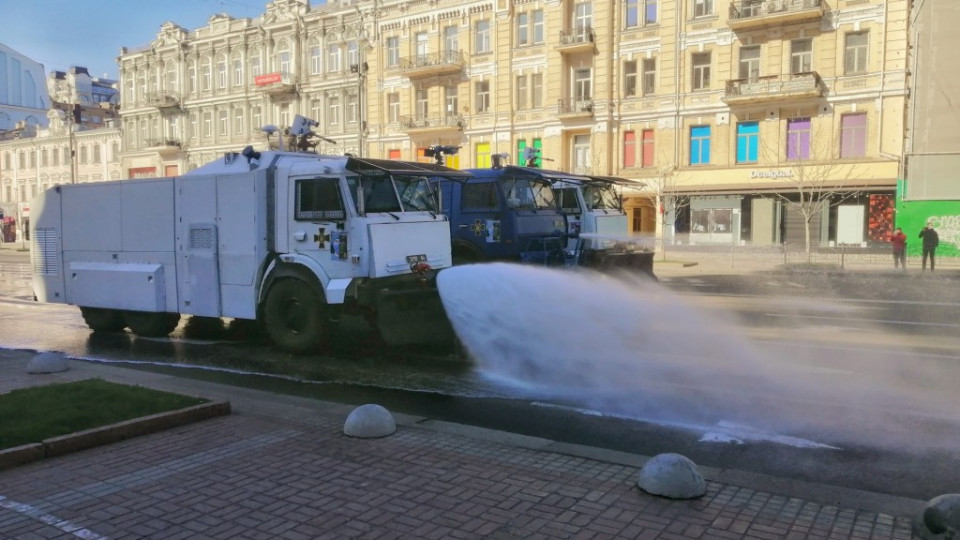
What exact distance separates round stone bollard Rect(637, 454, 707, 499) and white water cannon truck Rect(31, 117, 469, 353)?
555 cm

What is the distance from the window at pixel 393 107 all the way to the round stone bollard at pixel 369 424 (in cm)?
4093

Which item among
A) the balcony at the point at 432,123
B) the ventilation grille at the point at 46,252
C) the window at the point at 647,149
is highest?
the balcony at the point at 432,123

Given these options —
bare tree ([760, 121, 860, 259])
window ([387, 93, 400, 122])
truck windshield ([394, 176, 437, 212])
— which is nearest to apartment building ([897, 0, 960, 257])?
truck windshield ([394, 176, 437, 212])

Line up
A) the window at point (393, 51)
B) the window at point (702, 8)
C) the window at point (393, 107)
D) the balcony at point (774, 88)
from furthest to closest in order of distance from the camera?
the window at point (393, 107)
the window at point (393, 51)
the window at point (702, 8)
the balcony at point (774, 88)

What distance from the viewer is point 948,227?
30172 millimetres

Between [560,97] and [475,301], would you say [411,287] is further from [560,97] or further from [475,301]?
[560,97]

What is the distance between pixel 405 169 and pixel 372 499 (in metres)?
6.52

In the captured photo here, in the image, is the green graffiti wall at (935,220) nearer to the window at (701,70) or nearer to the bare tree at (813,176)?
the bare tree at (813,176)

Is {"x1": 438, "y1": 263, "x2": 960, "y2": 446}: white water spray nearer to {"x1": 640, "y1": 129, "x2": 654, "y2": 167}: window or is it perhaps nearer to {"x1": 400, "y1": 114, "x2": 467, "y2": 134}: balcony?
{"x1": 640, "y1": 129, "x2": 654, "y2": 167}: window

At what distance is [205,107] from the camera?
180 feet

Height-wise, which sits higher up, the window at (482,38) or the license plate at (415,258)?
the window at (482,38)

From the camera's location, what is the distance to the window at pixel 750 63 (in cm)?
3478

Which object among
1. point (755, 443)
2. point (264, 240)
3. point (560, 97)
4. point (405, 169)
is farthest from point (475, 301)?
point (560, 97)

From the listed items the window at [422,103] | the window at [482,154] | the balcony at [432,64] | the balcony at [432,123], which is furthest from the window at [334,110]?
the window at [482,154]
